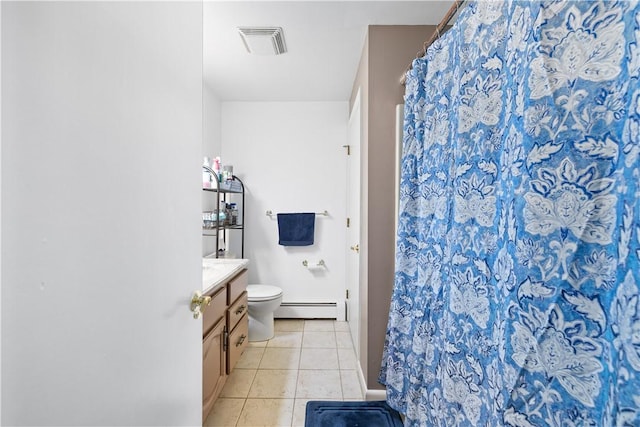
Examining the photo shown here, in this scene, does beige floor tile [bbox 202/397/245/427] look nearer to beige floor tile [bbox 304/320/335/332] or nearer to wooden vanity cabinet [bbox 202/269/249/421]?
wooden vanity cabinet [bbox 202/269/249/421]

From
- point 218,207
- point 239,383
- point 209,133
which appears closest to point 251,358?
point 239,383

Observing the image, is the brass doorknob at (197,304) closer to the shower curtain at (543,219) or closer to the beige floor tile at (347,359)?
the shower curtain at (543,219)

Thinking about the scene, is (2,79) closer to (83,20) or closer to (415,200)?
(83,20)

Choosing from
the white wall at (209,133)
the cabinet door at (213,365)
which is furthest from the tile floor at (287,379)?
the white wall at (209,133)

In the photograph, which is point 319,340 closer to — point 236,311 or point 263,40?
point 236,311

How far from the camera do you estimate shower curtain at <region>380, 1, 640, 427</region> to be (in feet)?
1.88

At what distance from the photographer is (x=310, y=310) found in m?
3.11

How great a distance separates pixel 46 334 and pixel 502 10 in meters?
1.29

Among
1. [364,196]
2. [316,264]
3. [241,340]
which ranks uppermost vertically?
[364,196]

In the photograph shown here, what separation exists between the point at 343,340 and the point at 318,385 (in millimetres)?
707

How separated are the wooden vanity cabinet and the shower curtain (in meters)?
1.10

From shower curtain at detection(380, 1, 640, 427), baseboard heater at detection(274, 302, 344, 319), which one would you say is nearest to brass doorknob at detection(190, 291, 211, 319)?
shower curtain at detection(380, 1, 640, 427)

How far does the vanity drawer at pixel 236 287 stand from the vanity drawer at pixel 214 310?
0.23 ft

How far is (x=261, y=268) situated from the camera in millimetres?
3109
